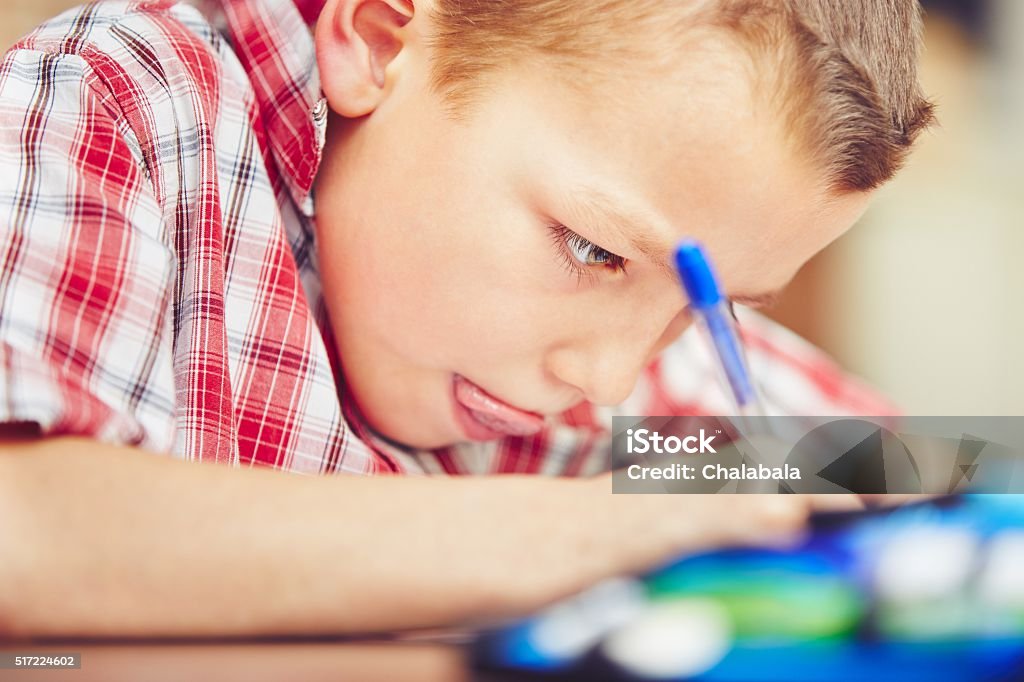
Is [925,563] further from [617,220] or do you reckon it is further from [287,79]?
[287,79]

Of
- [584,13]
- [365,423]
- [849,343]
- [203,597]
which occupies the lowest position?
[203,597]

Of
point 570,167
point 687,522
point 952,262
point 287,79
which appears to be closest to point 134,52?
point 287,79

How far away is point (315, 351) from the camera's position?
441mm

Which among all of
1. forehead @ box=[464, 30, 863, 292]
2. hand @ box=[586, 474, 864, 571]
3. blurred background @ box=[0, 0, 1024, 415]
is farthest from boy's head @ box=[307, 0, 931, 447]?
blurred background @ box=[0, 0, 1024, 415]

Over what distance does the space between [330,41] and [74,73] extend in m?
0.11

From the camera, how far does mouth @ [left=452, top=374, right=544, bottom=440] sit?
45 centimetres

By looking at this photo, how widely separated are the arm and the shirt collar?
0.21m

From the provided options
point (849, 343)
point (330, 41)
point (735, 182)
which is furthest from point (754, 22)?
point (849, 343)

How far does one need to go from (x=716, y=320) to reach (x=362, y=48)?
0.20 metres

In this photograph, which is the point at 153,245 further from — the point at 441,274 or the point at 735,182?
the point at 735,182

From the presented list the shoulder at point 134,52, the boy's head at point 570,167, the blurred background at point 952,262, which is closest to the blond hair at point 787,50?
the boy's head at point 570,167

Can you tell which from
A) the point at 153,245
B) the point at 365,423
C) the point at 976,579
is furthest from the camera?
the point at 365,423

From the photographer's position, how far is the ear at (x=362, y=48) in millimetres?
427

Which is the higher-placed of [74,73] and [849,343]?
[849,343]
